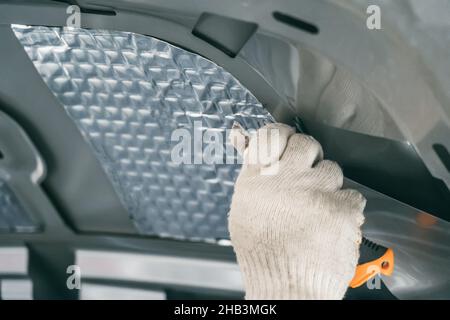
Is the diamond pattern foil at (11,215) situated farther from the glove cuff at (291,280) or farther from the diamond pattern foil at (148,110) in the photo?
the glove cuff at (291,280)

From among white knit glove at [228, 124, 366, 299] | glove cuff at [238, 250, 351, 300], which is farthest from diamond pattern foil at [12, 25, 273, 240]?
glove cuff at [238, 250, 351, 300]

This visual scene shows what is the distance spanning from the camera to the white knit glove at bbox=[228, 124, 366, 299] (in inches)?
35.8

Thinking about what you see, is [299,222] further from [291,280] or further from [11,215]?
[11,215]

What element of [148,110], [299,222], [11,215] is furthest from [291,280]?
[11,215]

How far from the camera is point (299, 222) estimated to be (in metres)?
0.91

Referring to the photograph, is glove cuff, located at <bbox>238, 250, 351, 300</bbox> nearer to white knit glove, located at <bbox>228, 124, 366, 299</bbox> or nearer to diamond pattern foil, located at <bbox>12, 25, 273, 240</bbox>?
white knit glove, located at <bbox>228, 124, 366, 299</bbox>

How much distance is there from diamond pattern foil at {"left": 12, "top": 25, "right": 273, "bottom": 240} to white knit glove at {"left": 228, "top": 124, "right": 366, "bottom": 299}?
0.34ft

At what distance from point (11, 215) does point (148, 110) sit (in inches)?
20.5

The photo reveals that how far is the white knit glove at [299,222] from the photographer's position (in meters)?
0.91

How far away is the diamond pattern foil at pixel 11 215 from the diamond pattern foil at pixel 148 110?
26 cm

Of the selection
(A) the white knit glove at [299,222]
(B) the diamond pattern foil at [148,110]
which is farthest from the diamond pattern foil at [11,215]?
(A) the white knit glove at [299,222]

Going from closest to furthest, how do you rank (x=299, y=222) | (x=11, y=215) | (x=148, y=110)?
(x=299, y=222) < (x=148, y=110) < (x=11, y=215)
